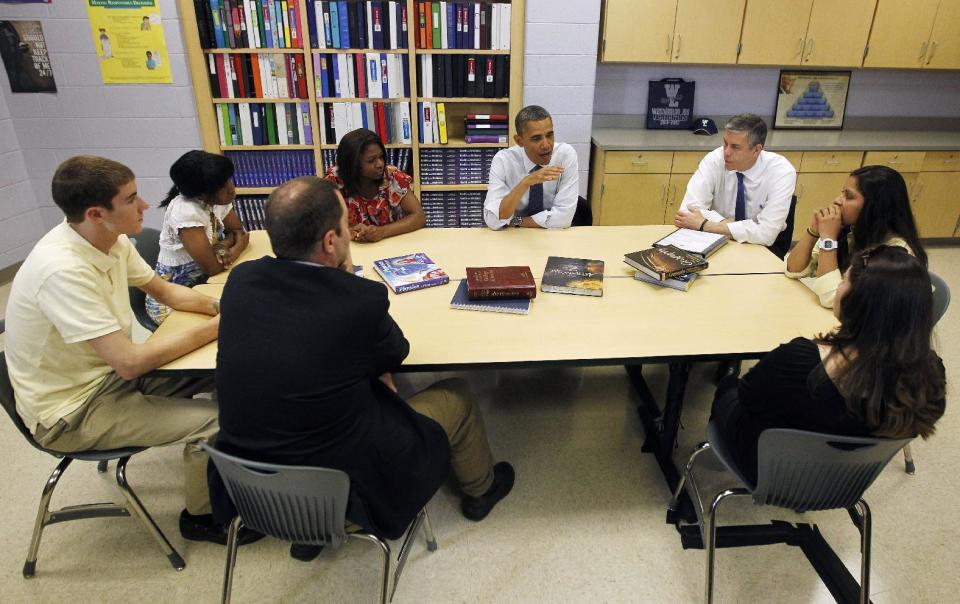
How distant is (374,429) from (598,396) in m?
1.54

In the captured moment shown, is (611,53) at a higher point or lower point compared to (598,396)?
higher

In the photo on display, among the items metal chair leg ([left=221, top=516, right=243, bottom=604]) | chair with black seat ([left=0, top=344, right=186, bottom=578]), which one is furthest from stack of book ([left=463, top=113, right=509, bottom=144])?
metal chair leg ([left=221, top=516, right=243, bottom=604])

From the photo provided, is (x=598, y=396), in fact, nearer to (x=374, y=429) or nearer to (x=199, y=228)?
(x=374, y=429)

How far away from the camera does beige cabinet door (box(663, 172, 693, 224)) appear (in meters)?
4.19

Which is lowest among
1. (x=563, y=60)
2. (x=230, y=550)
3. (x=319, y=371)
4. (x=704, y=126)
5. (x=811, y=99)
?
(x=230, y=550)

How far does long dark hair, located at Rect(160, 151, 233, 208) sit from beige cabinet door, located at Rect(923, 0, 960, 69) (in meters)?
4.87


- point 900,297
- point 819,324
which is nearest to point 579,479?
point 819,324

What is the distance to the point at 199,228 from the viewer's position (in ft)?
7.17

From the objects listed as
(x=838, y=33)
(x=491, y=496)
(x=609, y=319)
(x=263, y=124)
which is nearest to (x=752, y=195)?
(x=609, y=319)

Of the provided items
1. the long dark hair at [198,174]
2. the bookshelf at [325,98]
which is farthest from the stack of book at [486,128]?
the long dark hair at [198,174]

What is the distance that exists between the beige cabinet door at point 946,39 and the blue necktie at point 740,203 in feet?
8.86

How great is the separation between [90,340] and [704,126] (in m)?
4.30

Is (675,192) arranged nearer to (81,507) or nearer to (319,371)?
(319,371)

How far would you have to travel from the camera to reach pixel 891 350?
1.31 m
